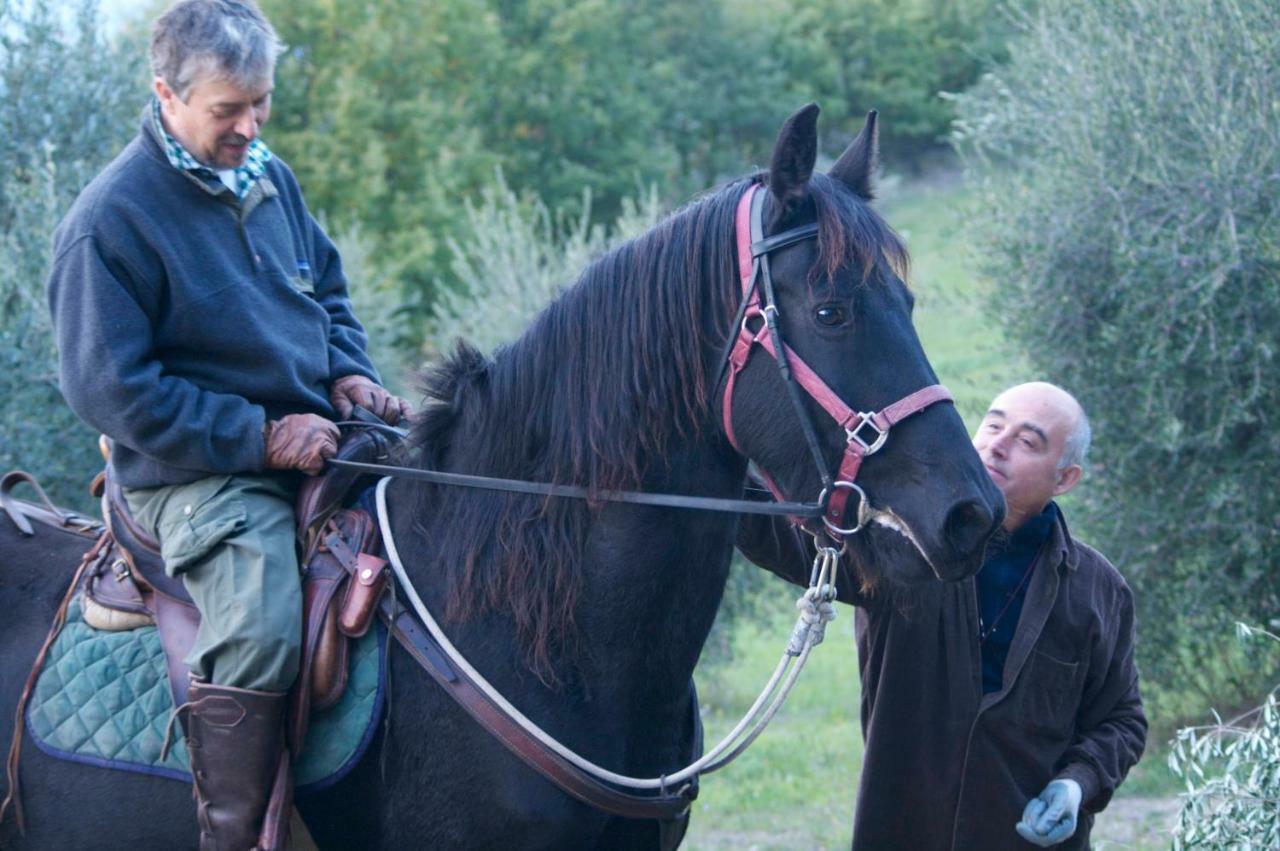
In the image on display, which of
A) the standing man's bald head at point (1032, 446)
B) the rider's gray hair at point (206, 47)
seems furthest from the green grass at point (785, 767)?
the rider's gray hair at point (206, 47)

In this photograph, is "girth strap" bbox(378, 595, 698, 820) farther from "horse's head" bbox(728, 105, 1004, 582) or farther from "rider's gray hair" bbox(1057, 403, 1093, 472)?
"rider's gray hair" bbox(1057, 403, 1093, 472)

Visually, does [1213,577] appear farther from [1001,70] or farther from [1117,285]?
[1001,70]

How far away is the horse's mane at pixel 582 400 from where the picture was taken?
3176mm

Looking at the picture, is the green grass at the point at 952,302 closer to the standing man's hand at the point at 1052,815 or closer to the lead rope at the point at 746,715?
the lead rope at the point at 746,715

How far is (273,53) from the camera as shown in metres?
3.36

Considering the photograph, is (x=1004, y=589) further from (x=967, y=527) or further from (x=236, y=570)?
(x=236, y=570)

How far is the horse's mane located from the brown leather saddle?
0.65 ft

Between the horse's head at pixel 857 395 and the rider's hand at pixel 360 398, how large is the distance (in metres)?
1.16

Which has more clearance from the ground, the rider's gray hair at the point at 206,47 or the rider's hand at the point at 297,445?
the rider's gray hair at the point at 206,47

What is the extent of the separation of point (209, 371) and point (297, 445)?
0.32 meters

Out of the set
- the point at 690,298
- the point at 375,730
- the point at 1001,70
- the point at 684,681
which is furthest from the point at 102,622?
the point at 1001,70

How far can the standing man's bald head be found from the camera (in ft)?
13.1

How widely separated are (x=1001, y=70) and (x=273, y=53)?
7.89 meters

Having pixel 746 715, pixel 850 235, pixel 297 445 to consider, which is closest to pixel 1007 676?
pixel 746 715
